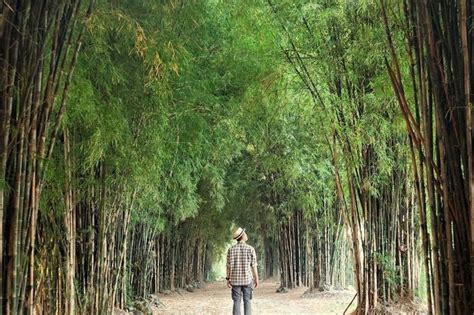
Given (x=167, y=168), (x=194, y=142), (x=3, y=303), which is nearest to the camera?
(x=3, y=303)

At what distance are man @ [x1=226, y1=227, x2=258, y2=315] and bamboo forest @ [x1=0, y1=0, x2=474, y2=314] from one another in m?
0.95

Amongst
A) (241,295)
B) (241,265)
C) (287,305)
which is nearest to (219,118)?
(241,265)

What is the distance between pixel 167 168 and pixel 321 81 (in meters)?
2.38

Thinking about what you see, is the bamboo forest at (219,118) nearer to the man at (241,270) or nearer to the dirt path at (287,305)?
the man at (241,270)

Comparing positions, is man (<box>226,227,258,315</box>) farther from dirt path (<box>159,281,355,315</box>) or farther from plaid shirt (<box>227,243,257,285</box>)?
dirt path (<box>159,281,355,315</box>)

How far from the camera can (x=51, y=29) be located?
110 inches

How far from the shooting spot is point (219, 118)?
5.81 m

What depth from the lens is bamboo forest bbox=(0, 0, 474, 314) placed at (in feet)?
8.05

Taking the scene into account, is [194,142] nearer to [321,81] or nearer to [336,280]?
[321,81]

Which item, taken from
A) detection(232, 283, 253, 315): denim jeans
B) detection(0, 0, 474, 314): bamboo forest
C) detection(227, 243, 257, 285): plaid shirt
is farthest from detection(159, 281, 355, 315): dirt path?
detection(227, 243, 257, 285): plaid shirt

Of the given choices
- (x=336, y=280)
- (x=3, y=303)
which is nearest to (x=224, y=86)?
(x=3, y=303)

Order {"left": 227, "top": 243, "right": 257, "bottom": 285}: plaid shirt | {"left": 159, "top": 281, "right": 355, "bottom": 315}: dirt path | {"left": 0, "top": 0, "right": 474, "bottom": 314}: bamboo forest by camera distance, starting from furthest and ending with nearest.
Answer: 1. {"left": 159, "top": 281, "right": 355, "bottom": 315}: dirt path
2. {"left": 227, "top": 243, "right": 257, "bottom": 285}: plaid shirt
3. {"left": 0, "top": 0, "right": 474, "bottom": 314}: bamboo forest

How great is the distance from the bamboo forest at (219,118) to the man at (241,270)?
949mm

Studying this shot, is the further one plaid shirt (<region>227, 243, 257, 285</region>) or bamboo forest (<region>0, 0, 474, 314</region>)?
plaid shirt (<region>227, 243, 257, 285</region>)
